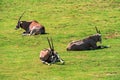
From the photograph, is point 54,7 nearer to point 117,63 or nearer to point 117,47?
point 117,47

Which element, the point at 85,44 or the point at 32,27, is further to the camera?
the point at 32,27

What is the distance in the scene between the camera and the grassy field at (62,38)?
22000mm

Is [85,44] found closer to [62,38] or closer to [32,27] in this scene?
[62,38]

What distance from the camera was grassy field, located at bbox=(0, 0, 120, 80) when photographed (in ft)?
72.2

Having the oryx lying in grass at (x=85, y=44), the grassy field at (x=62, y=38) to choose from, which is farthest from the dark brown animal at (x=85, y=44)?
the grassy field at (x=62, y=38)

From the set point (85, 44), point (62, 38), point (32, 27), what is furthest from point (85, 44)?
point (32, 27)

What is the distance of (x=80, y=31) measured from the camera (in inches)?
1407

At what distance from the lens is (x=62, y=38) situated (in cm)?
3344

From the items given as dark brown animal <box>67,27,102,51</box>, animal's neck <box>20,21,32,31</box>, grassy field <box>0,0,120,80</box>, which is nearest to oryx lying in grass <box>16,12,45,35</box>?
animal's neck <box>20,21,32,31</box>

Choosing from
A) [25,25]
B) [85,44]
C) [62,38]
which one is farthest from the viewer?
[25,25]

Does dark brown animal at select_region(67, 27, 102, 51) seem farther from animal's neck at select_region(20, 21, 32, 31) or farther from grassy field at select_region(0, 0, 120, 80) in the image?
animal's neck at select_region(20, 21, 32, 31)

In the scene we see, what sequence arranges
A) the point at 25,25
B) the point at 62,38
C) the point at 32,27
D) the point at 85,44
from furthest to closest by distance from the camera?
the point at 25,25 < the point at 32,27 < the point at 62,38 < the point at 85,44

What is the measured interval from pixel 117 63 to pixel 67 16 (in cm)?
1976

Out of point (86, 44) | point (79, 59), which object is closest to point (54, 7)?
point (86, 44)
